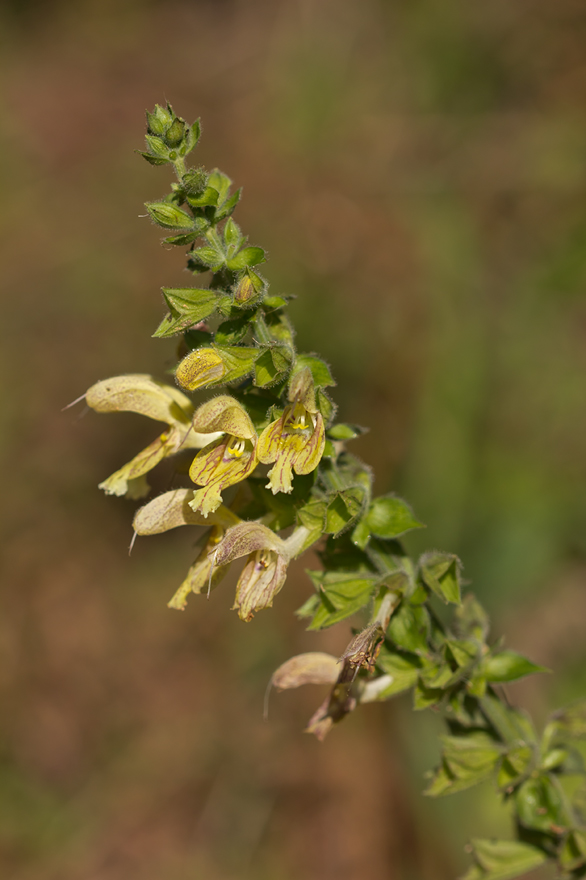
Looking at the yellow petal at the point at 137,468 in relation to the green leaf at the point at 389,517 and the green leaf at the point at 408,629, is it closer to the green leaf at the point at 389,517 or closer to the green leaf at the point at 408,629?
the green leaf at the point at 389,517

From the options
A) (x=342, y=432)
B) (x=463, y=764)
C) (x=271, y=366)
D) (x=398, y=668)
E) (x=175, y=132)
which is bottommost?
(x=463, y=764)

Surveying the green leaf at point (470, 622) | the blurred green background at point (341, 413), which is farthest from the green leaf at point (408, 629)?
the blurred green background at point (341, 413)

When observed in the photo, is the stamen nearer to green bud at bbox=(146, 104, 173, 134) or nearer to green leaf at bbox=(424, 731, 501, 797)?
green bud at bbox=(146, 104, 173, 134)

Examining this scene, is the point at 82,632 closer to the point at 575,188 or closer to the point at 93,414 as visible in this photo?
the point at 93,414

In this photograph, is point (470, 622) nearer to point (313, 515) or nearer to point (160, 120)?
point (313, 515)

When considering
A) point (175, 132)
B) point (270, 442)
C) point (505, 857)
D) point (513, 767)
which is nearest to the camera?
point (175, 132)

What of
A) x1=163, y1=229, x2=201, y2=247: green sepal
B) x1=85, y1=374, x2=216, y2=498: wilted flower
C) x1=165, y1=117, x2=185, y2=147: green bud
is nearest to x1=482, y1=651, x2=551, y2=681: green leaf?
x1=85, y1=374, x2=216, y2=498: wilted flower

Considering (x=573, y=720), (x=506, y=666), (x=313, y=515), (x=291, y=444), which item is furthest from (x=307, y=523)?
(x=573, y=720)
